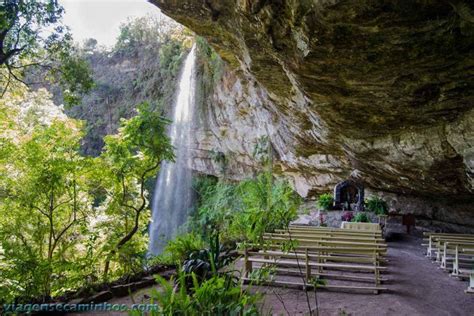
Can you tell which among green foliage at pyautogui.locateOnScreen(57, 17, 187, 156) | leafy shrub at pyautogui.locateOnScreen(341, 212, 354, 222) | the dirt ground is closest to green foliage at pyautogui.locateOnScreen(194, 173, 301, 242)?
leafy shrub at pyautogui.locateOnScreen(341, 212, 354, 222)

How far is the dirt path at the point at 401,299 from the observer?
14.7ft

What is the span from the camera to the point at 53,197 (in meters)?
6.71

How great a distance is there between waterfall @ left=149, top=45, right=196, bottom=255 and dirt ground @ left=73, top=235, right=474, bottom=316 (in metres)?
15.1

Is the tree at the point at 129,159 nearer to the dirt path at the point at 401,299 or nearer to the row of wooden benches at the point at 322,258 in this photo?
the row of wooden benches at the point at 322,258

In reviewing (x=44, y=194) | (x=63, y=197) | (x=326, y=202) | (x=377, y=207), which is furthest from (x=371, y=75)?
(x=326, y=202)

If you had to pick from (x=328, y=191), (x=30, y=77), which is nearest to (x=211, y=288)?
(x=328, y=191)

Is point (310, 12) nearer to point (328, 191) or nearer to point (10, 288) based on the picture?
point (10, 288)

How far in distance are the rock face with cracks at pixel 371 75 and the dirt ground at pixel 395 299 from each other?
8.35 feet

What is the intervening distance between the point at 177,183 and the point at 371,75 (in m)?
18.3

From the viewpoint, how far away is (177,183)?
73.7ft

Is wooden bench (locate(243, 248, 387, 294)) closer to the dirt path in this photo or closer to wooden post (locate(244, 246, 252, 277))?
Answer: wooden post (locate(244, 246, 252, 277))

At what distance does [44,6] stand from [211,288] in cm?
556

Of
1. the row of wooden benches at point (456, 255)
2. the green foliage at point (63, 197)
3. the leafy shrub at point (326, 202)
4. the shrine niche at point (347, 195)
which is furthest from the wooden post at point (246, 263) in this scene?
the leafy shrub at point (326, 202)

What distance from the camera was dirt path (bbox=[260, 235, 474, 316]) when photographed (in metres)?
4.49
